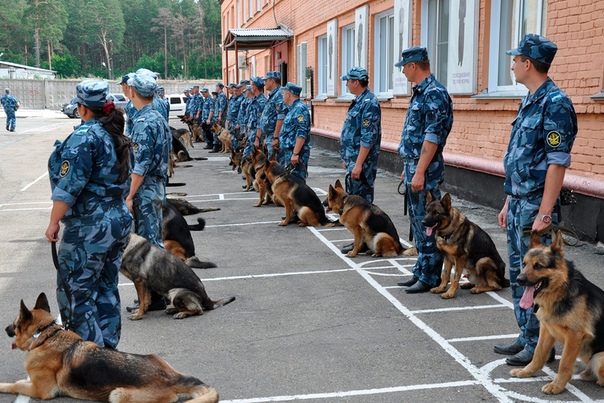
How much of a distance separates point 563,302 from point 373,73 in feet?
44.4

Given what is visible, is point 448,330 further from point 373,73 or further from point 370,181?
point 373,73

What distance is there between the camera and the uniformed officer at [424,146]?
608 centimetres

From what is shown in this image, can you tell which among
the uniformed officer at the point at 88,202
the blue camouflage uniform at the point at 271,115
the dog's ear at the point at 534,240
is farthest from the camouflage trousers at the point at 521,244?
the blue camouflage uniform at the point at 271,115

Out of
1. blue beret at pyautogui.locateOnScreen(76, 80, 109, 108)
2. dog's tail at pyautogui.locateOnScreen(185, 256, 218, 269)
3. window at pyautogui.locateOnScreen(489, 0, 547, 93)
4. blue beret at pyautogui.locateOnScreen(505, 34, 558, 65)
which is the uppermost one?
window at pyautogui.locateOnScreen(489, 0, 547, 93)

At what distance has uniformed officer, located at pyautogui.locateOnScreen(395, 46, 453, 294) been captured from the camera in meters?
6.08

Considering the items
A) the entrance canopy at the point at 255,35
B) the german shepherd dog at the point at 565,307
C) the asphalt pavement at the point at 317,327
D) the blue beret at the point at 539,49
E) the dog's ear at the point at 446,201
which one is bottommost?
the asphalt pavement at the point at 317,327

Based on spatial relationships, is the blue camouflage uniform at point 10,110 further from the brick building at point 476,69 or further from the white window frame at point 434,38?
the white window frame at point 434,38

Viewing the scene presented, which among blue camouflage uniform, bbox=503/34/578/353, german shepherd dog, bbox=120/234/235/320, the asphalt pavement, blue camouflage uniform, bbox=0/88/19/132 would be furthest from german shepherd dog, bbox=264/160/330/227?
blue camouflage uniform, bbox=0/88/19/132

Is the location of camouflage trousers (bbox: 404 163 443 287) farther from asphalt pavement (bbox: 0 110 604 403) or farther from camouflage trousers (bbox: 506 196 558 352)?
camouflage trousers (bbox: 506 196 558 352)

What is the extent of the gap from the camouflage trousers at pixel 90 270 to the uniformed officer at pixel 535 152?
262 cm

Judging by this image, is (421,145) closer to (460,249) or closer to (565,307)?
(460,249)

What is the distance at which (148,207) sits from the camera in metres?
6.26

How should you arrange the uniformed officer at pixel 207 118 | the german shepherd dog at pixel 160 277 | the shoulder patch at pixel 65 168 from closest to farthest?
the shoulder patch at pixel 65 168, the german shepherd dog at pixel 160 277, the uniformed officer at pixel 207 118

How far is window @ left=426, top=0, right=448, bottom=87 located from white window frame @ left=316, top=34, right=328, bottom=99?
8.68 meters
